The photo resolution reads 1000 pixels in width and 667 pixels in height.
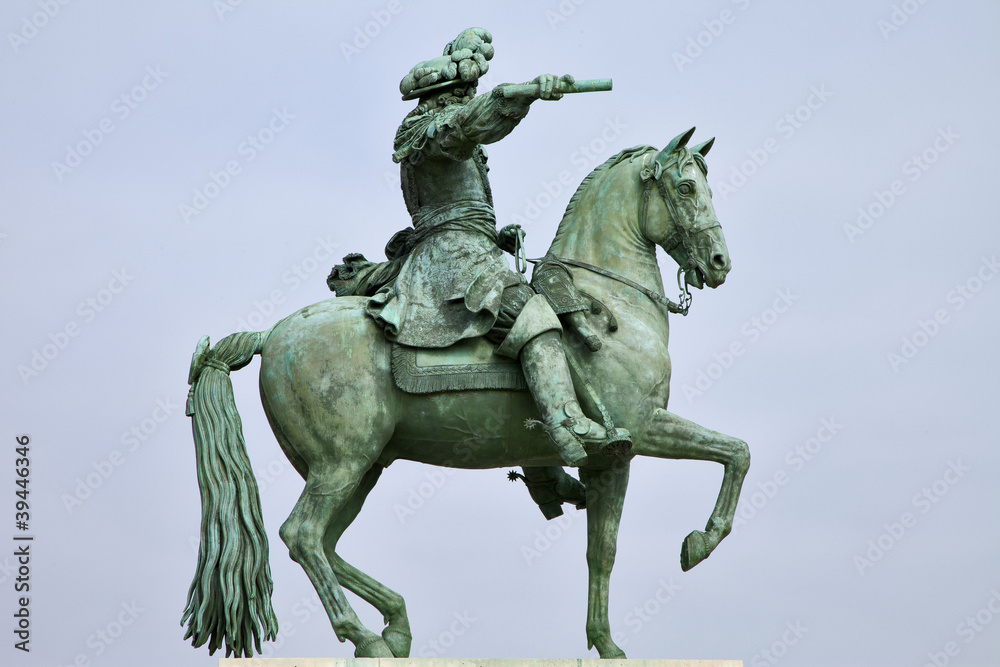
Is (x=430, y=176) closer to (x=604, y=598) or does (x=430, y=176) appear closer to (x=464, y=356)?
(x=464, y=356)

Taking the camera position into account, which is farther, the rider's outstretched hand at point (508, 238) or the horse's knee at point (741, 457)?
the rider's outstretched hand at point (508, 238)

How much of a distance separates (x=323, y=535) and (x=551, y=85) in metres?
3.15

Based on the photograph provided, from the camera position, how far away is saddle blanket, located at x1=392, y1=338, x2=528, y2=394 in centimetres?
1052

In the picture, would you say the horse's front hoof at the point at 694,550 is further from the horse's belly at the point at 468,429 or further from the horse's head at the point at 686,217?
the horse's head at the point at 686,217

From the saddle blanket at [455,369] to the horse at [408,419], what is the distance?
7 cm

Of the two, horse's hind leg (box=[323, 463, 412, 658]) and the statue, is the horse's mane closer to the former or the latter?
the statue

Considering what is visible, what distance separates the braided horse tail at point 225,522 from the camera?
1023 cm

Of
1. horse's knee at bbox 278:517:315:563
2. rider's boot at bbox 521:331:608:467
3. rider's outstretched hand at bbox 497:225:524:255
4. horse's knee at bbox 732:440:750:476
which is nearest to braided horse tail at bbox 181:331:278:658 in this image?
horse's knee at bbox 278:517:315:563

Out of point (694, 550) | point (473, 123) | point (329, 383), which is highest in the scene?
point (473, 123)

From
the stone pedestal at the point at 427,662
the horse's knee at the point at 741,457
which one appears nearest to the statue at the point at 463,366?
the horse's knee at the point at 741,457

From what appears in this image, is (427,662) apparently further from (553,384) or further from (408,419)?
(553,384)

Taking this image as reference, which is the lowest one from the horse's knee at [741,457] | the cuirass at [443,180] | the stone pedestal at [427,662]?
the stone pedestal at [427,662]

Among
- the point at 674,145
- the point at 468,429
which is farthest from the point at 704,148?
the point at 468,429

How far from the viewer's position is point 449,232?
10992 millimetres
